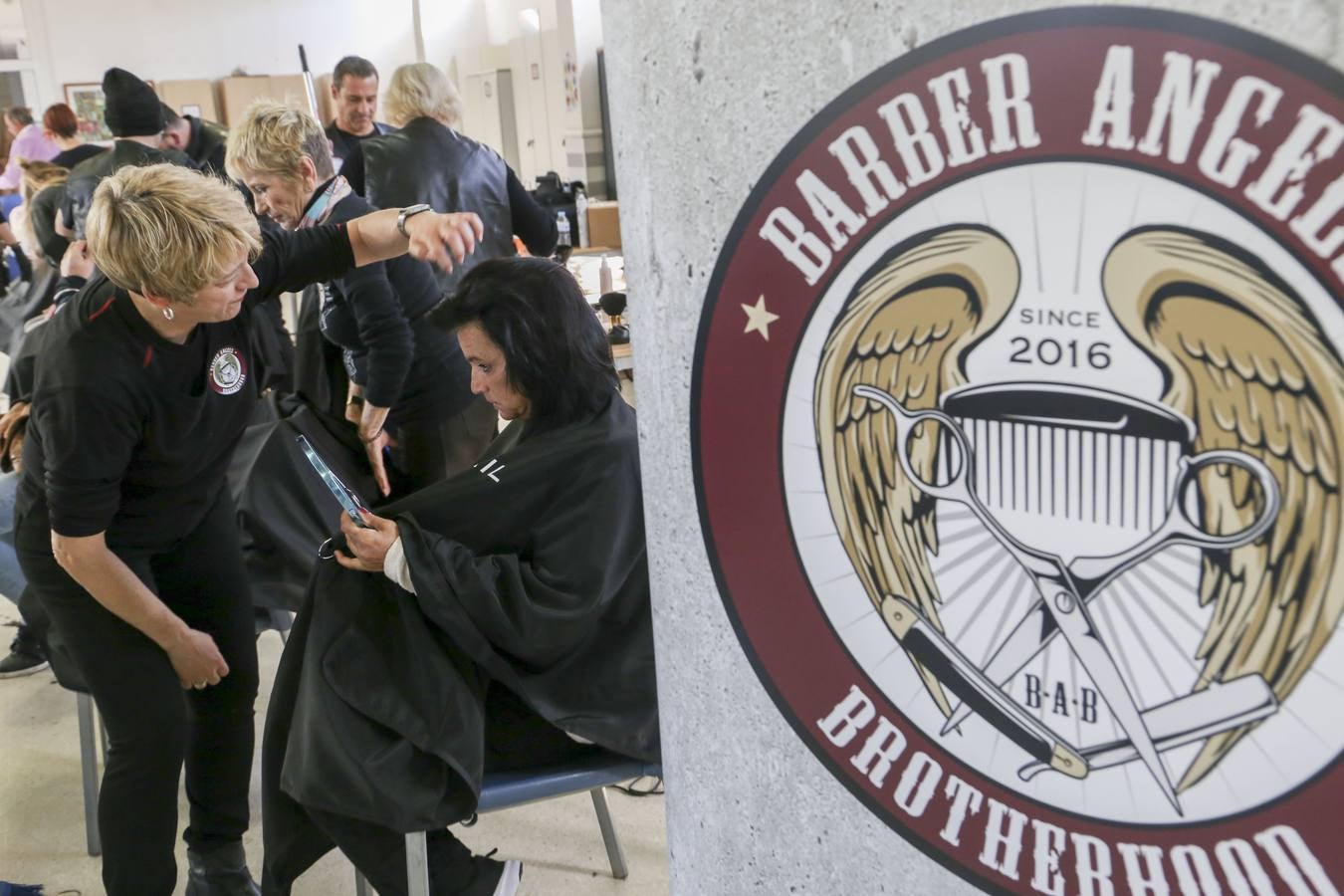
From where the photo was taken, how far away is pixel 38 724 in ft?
11.2

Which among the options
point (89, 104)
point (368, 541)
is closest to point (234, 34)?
point (89, 104)

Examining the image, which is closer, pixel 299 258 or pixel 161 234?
pixel 161 234

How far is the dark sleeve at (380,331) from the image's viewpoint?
8.91ft

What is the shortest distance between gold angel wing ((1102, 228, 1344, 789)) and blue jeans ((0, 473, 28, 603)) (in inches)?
110

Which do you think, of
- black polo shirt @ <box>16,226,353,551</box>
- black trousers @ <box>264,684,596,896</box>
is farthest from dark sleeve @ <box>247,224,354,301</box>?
black trousers @ <box>264,684,596,896</box>

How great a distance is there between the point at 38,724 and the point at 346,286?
1.70 meters

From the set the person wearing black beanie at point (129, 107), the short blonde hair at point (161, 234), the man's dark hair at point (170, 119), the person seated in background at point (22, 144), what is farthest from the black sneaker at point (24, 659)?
the person seated in background at point (22, 144)

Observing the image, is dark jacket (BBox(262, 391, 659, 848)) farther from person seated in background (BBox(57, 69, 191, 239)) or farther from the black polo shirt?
person seated in background (BBox(57, 69, 191, 239))

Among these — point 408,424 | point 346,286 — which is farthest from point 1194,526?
point 408,424

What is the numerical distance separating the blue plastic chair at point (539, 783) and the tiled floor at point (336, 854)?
67 centimetres

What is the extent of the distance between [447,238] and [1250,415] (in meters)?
1.58

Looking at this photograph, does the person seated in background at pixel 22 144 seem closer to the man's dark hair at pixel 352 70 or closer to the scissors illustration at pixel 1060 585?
the man's dark hair at pixel 352 70

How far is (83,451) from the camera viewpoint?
1.90 meters

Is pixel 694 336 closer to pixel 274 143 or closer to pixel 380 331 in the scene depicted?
pixel 380 331
